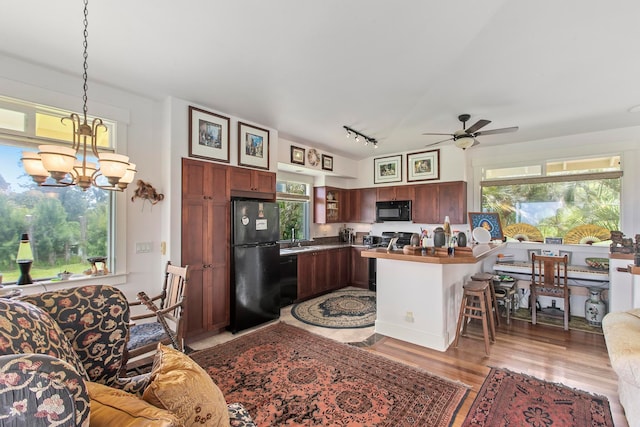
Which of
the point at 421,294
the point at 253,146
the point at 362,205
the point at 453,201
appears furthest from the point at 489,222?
the point at 253,146

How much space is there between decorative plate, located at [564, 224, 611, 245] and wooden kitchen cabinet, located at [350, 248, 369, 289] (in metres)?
3.31

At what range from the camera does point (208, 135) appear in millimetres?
3467

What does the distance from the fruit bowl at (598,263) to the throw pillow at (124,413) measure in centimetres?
545

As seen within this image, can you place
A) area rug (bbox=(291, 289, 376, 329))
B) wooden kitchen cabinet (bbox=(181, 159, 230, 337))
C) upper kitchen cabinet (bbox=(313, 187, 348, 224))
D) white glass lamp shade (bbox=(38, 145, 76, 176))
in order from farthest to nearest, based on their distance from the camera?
upper kitchen cabinet (bbox=(313, 187, 348, 224)) < area rug (bbox=(291, 289, 376, 329)) < wooden kitchen cabinet (bbox=(181, 159, 230, 337)) < white glass lamp shade (bbox=(38, 145, 76, 176))

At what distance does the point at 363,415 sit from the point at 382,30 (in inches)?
109

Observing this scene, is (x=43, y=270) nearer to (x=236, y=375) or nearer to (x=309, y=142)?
(x=236, y=375)

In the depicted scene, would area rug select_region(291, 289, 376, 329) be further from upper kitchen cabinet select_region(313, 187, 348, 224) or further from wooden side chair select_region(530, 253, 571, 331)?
wooden side chair select_region(530, 253, 571, 331)

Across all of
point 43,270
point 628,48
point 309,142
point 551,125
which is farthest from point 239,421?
point 551,125

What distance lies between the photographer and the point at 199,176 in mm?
3383

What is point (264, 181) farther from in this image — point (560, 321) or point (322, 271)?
point (560, 321)

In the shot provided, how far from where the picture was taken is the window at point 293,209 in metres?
5.55

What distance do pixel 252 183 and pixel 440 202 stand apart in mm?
3419

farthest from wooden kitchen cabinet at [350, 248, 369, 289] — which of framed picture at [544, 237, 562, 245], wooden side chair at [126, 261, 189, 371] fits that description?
wooden side chair at [126, 261, 189, 371]

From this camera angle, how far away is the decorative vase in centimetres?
380
